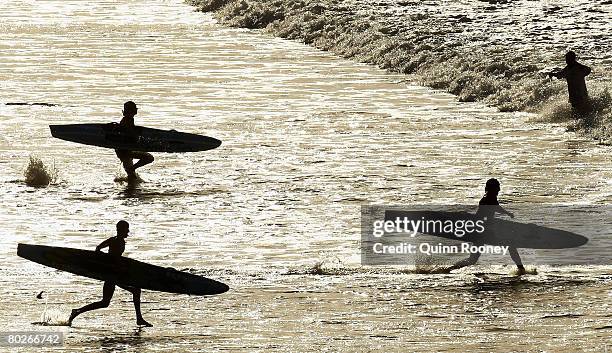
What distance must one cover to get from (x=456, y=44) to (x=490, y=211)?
2578 cm

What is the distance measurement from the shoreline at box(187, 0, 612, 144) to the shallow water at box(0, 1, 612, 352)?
34.8 inches

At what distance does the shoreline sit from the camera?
38750mm

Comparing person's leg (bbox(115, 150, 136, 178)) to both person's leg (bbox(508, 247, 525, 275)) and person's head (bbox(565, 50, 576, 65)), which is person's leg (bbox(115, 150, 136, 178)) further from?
person's head (bbox(565, 50, 576, 65))

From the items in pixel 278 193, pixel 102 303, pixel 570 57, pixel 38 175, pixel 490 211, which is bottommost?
pixel 278 193

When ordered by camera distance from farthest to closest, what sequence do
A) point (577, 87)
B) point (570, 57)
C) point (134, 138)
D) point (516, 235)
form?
point (577, 87) < point (570, 57) < point (134, 138) < point (516, 235)

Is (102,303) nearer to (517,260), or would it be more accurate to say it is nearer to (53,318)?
(53,318)

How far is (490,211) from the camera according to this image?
21328mm

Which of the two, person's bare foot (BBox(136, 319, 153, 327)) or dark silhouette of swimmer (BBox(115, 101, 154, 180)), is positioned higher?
dark silhouette of swimmer (BBox(115, 101, 154, 180))

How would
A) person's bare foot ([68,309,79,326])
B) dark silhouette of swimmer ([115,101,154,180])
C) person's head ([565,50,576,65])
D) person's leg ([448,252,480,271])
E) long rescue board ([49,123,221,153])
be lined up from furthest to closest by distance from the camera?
person's head ([565,50,576,65]), long rescue board ([49,123,221,153]), dark silhouette of swimmer ([115,101,154,180]), person's leg ([448,252,480,271]), person's bare foot ([68,309,79,326])

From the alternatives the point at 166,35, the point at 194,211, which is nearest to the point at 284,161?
the point at 194,211

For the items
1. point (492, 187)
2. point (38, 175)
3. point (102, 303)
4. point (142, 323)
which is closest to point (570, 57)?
point (38, 175)

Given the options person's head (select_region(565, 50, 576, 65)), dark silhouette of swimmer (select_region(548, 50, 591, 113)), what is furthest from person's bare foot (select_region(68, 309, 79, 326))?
dark silhouette of swimmer (select_region(548, 50, 591, 113))

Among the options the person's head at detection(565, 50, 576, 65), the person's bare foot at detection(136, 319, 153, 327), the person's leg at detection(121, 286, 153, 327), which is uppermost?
the person's head at detection(565, 50, 576, 65)

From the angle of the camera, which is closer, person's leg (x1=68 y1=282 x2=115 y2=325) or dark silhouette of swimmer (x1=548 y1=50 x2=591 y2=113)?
person's leg (x1=68 y1=282 x2=115 y2=325)
